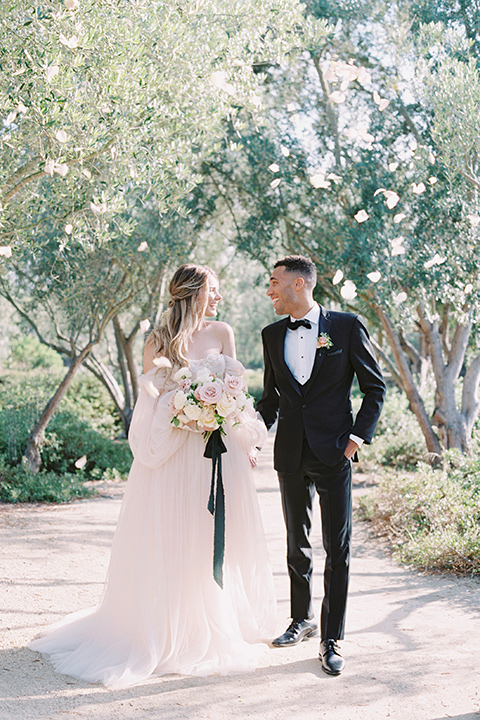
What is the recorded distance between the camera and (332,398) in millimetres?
3918

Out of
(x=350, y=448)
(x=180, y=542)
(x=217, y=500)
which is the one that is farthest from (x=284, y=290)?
(x=180, y=542)

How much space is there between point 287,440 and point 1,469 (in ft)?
22.6

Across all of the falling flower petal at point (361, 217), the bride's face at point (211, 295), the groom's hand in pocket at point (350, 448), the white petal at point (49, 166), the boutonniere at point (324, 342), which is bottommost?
the groom's hand in pocket at point (350, 448)

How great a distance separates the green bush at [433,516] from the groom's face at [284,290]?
3.09 meters

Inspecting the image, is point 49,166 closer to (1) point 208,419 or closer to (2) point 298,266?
(2) point 298,266

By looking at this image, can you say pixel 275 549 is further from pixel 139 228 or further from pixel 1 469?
pixel 139 228

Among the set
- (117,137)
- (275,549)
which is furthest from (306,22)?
(275,549)

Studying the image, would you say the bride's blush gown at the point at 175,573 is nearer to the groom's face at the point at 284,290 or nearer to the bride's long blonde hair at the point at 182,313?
the bride's long blonde hair at the point at 182,313

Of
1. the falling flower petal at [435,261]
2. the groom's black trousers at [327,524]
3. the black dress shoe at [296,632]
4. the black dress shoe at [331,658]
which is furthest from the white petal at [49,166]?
the falling flower petal at [435,261]

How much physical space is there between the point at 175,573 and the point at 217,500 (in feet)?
1.60

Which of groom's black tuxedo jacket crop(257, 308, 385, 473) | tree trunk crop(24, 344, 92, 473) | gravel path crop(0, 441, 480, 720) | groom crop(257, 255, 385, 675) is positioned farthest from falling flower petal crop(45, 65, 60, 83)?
tree trunk crop(24, 344, 92, 473)

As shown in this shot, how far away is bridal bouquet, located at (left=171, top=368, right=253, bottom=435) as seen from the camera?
3.87 meters

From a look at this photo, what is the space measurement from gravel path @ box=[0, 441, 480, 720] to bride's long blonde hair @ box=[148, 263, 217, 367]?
1850 millimetres

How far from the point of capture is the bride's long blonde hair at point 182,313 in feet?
13.5
